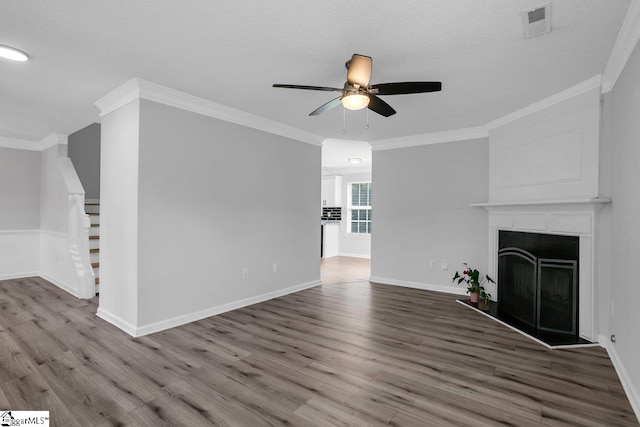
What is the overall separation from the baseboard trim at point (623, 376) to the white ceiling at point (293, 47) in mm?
2451

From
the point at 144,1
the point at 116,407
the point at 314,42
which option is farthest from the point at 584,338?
the point at 144,1

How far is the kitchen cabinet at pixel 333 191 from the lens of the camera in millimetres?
9594

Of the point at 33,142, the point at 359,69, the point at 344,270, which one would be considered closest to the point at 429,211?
the point at 344,270

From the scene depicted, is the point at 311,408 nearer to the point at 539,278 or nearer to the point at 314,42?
the point at 314,42

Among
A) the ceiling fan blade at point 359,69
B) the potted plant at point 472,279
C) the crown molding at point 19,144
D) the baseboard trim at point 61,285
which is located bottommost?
the baseboard trim at point 61,285

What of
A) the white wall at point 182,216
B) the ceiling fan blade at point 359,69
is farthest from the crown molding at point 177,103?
the ceiling fan blade at point 359,69

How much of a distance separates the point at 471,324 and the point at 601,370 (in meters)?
1.23

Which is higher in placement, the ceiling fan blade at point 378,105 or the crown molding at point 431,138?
the crown molding at point 431,138

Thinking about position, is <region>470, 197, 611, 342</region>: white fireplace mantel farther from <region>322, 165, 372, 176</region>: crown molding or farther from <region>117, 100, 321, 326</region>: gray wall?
<region>322, 165, 372, 176</region>: crown molding

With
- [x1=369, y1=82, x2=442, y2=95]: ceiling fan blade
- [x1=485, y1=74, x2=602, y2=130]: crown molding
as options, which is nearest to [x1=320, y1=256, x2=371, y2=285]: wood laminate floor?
[x1=485, y1=74, x2=602, y2=130]: crown molding

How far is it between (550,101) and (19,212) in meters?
8.43

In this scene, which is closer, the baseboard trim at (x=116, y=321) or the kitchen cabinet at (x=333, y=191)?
the baseboard trim at (x=116, y=321)

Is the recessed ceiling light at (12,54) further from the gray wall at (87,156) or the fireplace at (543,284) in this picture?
the fireplace at (543,284)

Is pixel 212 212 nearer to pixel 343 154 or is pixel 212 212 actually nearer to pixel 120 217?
pixel 120 217
